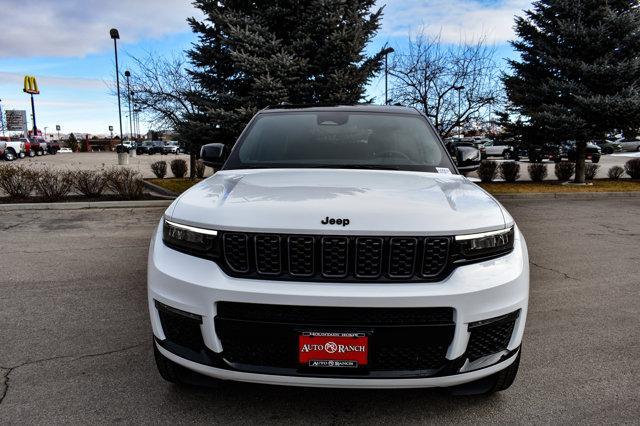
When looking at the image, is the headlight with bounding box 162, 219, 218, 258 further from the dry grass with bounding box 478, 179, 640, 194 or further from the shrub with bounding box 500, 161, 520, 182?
the shrub with bounding box 500, 161, 520, 182

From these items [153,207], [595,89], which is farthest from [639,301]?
[595,89]

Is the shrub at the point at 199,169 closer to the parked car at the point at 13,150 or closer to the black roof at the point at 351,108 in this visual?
the black roof at the point at 351,108

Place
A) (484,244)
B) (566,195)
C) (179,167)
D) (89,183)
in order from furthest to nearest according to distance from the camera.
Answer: (179,167) < (566,195) < (89,183) < (484,244)

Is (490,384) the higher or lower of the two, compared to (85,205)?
higher

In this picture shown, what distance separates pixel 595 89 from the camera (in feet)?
52.5

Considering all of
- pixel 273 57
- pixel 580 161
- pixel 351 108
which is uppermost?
pixel 273 57

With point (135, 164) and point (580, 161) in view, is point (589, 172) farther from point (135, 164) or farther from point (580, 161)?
point (135, 164)

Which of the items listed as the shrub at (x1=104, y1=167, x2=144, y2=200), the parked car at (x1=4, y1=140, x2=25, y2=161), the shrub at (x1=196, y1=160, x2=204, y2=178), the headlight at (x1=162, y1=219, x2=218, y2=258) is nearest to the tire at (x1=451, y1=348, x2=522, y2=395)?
the headlight at (x1=162, y1=219, x2=218, y2=258)

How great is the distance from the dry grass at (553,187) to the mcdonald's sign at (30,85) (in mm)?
63212

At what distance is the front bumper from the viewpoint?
2.14m

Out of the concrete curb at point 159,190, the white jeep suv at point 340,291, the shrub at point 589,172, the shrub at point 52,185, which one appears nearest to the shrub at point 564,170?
the shrub at point 589,172

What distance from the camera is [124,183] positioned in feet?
39.3

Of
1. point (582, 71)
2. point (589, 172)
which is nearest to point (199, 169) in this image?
point (582, 71)

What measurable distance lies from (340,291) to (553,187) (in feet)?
51.8
